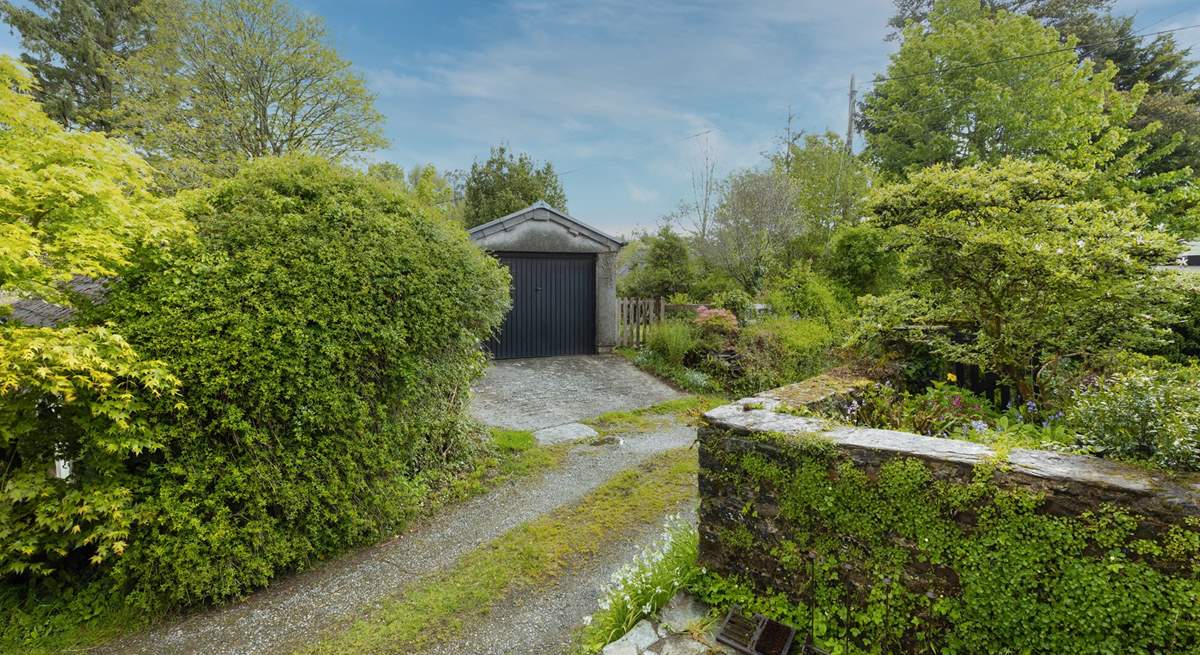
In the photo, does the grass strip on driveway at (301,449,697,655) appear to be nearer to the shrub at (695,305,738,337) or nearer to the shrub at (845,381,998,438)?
the shrub at (845,381,998,438)

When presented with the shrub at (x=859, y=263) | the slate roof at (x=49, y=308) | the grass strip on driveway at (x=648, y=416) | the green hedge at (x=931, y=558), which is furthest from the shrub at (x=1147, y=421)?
the shrub at (x=859, y=263)

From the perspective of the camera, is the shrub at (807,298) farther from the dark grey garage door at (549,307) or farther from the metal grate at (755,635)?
the metal grate at (755,635)

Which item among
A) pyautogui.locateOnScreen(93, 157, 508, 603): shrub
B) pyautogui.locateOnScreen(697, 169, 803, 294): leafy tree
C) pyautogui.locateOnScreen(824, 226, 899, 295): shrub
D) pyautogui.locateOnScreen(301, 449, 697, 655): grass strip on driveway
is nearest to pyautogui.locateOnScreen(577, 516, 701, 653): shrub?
pyautogui.locateOnScreen(301, 449, 697, 655): grass strip on driveway

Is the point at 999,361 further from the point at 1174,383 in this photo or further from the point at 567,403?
the point at 567,403

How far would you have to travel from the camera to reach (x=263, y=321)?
11.0 ft

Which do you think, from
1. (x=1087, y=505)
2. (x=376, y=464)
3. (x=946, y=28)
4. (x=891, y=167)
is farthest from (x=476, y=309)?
(x=946, y=28)

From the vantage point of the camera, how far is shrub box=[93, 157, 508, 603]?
10.1 feet

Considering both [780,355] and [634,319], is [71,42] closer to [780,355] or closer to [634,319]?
[634,319]

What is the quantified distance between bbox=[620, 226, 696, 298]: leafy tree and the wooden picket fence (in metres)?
2.34

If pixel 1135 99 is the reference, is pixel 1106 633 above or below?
below

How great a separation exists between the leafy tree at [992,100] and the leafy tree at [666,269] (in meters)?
5.94

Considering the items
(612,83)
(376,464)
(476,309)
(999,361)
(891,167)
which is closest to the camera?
(376,464)

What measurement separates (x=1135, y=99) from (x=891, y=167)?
233 inches

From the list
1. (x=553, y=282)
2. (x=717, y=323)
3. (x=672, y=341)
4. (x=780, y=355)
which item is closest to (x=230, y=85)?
(x=553, y=282)
